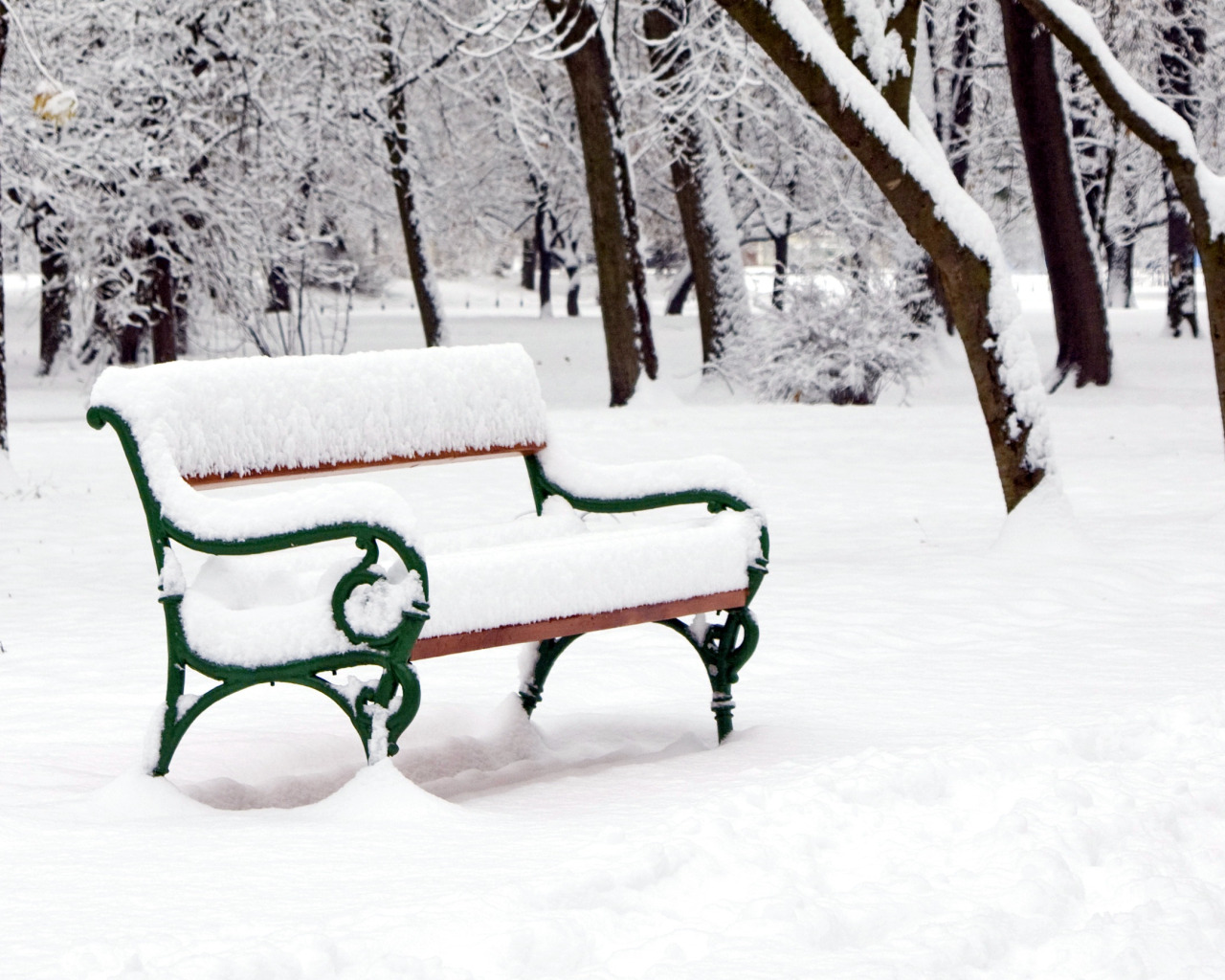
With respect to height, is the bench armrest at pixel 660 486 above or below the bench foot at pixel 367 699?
above

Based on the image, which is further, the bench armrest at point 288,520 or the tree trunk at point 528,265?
the tree trunk at point 528,265

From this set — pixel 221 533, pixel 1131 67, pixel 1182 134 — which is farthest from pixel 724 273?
pixel 221 533

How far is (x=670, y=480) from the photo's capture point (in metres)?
4.07

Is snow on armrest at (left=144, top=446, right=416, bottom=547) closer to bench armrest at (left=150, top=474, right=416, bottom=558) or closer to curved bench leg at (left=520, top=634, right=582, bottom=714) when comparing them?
bench armrest at (left=150, top=474, right=416, bottom=558)

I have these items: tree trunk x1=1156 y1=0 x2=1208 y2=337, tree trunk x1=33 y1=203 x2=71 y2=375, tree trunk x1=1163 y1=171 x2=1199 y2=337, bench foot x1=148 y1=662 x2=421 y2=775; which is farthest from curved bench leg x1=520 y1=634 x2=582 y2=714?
tree trunk x1=1163 y1=171 x2=1199 y2=337

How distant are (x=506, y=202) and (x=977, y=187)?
14495 mm

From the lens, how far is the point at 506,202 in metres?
35.6

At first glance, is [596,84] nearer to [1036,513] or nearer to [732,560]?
[1036,513]

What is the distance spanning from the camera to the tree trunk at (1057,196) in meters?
14.3

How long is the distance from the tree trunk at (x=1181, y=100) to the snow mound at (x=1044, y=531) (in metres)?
10.2

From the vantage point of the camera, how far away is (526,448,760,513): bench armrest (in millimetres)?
4059

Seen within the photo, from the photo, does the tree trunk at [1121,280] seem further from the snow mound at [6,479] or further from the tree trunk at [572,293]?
the snow mound at [6,479]

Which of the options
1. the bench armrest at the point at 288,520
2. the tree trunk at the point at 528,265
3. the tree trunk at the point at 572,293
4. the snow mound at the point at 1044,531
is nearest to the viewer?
the bench armrest at the point at 288,520

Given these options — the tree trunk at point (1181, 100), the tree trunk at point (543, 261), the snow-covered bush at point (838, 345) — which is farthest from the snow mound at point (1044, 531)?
the tree trunk at point (543, 261)
